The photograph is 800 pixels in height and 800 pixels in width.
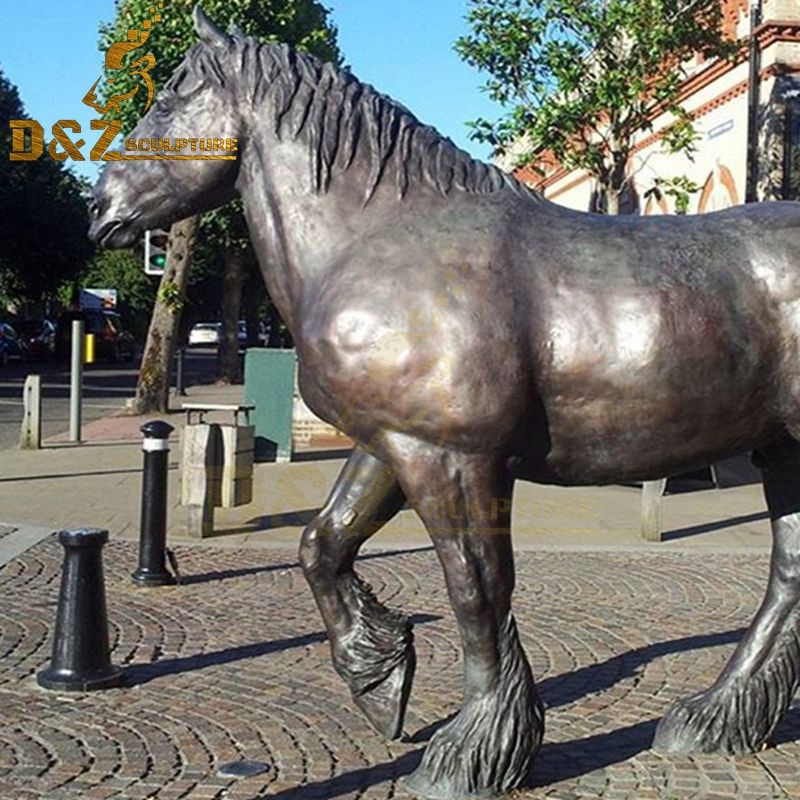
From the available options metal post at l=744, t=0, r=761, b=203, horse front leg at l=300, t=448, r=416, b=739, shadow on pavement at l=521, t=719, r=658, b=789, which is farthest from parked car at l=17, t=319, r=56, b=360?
shadow on pavement at l=521, t=719, r=658, b=789

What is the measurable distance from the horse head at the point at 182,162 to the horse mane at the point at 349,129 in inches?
4.3

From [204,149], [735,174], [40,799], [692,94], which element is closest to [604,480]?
[204,149]

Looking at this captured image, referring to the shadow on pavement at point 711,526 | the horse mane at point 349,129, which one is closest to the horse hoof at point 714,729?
the horse mane at point 349,129

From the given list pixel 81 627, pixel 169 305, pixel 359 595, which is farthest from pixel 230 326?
pixel 359 595

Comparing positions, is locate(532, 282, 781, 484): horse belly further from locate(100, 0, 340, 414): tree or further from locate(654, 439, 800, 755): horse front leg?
locate(100, 0, 340, 414): tree

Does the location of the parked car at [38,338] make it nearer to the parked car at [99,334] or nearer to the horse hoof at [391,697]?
the parked car at [99,334]

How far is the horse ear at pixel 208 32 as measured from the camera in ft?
12.5

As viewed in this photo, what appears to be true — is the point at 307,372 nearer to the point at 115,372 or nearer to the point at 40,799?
the point at 40,799

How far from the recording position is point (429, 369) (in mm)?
3410

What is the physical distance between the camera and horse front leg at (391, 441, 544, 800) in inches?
136

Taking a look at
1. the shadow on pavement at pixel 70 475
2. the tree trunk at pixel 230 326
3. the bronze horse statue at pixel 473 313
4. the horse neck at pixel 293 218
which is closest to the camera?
the bronze horse statue at pixel 473 313

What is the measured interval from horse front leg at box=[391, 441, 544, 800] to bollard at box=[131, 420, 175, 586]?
3931mm

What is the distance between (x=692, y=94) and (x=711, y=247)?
17.2 metres

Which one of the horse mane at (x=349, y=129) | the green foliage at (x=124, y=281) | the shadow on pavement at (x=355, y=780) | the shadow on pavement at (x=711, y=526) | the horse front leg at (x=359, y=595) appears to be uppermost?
the green foliage at (x=124, y=281)
